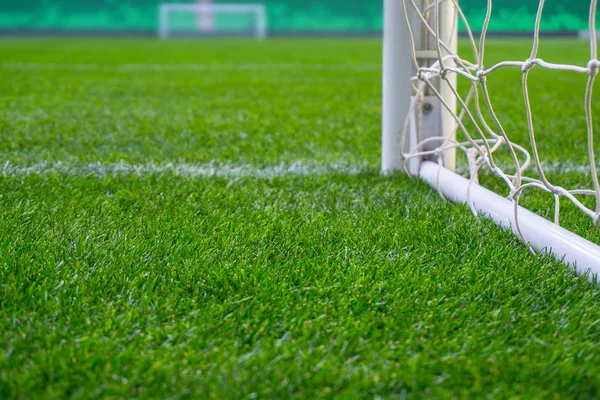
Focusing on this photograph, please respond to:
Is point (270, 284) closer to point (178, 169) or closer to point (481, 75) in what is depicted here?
point (481, 75)

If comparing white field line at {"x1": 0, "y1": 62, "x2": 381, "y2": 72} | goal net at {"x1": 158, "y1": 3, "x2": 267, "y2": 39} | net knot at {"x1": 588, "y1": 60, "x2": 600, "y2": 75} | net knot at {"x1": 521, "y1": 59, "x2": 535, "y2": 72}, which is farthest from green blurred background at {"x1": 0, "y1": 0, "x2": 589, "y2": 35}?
net knot at {"x1": 588, "y1": 60, "x2": 600, "y2": 75}

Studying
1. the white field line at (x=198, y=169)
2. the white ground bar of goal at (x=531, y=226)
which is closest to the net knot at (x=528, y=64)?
the white ground bar of goal at (x=531, y=226)

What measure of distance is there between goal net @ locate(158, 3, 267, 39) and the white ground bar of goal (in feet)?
59.2

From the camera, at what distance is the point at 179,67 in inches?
265

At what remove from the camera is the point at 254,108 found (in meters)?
3.61

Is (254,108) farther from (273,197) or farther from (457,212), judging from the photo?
(457,212)

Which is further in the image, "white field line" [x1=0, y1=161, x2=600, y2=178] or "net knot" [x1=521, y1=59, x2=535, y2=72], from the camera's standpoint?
"white field line" [x1=0, y1=161, x2=600, y2=178]

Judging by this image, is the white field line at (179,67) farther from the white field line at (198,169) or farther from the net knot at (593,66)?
the net knot at (593,66)

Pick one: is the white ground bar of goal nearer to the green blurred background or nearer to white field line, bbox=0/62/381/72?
white field line, bbox=0/62/381/72

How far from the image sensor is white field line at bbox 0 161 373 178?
2016 mm

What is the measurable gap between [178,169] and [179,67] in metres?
→ 4.86

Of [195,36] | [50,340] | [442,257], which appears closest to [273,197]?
[442,257]

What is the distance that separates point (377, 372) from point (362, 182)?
1090 millimetres

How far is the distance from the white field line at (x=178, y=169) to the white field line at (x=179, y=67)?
438cm
